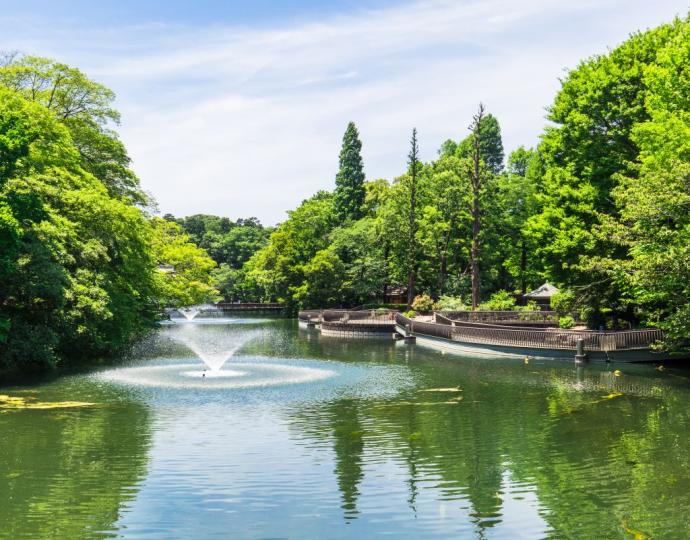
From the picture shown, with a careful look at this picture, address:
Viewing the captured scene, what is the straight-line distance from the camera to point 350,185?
333 ft

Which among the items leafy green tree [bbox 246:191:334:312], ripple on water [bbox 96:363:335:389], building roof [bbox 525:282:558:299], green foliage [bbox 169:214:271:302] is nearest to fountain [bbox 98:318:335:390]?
ripple on water [bbox 96:363:335:389]

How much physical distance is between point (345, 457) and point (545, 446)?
5.34m

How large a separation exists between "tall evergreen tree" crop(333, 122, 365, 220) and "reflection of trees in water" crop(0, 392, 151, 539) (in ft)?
259

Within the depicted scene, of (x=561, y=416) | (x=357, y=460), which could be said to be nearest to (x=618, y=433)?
(x=561, y=416)

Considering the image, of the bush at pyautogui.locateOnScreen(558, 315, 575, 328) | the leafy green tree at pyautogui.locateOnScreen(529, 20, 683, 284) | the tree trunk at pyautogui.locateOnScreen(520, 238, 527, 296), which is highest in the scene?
the leafy green tree at pyautogui.locateOnScreen(529, 20, 683, 284)

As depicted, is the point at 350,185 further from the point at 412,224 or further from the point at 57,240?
the point at 57,240

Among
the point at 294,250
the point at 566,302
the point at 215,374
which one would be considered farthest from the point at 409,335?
the point at 294,250

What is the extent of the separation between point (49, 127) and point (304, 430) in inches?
1005

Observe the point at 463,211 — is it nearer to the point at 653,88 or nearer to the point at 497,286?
the point at 497,286

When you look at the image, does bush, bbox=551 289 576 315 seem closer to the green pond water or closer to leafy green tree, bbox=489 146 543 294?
the green pond water

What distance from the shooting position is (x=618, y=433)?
19.0m

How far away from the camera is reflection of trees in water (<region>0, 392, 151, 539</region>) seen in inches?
467

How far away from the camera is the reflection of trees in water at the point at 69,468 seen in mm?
11852

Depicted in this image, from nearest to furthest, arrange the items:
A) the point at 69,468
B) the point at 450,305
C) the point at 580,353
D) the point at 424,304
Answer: the point at 69,468
the point at 580,353
the point at 450,305
the point at 424,304
